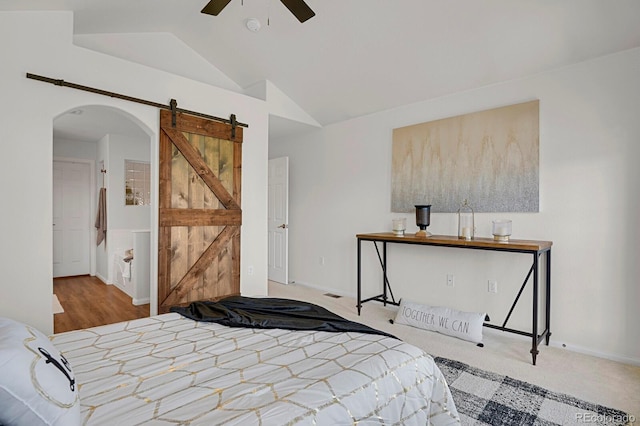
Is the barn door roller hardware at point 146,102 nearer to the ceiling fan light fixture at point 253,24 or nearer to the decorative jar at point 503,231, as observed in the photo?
the ceiling fan light fixture at point 253,24

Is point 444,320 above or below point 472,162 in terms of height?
A: below

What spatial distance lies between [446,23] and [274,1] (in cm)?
157

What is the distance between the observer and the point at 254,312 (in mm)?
2113

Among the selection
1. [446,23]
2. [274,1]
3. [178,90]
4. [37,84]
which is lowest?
[37,84]

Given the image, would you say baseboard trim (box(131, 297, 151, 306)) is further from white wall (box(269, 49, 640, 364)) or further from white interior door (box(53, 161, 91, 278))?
white wall (box(269, 49, 640, 364))

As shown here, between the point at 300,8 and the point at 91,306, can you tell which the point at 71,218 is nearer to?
the point at 91,306

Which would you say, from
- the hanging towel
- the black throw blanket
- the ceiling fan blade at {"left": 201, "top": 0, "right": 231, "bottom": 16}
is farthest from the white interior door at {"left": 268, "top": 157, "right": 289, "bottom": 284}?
the black throw blanket

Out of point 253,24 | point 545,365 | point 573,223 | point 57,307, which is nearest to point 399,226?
point 573,223

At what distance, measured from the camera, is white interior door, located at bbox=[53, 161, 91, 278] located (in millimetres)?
5961

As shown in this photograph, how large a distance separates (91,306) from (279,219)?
2.79m

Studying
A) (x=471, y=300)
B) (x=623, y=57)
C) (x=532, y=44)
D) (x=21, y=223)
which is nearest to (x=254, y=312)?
(x=21, y=223)

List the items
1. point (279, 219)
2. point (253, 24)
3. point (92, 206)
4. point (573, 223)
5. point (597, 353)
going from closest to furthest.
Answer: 1. point (597, 353)
2. point (573, 223)
3. point (253, 24)
4. point (279, 219)
5. point (92, 206)

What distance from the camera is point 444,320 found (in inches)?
129

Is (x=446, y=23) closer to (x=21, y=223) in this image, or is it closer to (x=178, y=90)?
(x=178, y=90)
